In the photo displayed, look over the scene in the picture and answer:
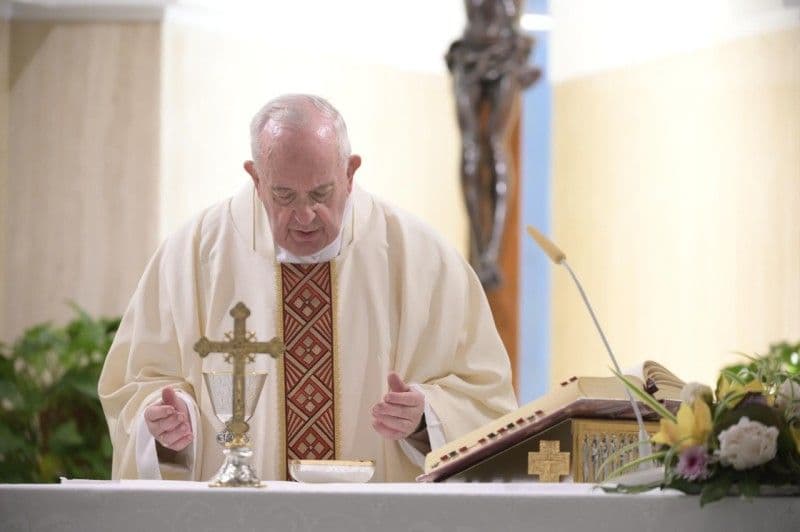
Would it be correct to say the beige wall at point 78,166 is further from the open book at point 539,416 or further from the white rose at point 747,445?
the white rose at point 747,445

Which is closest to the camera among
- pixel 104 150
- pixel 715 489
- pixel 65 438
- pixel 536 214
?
pixel 715 489

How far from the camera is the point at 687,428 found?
3070 mm

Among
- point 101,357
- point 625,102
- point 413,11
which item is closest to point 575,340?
point 625,102

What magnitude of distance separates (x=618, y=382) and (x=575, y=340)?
559cm

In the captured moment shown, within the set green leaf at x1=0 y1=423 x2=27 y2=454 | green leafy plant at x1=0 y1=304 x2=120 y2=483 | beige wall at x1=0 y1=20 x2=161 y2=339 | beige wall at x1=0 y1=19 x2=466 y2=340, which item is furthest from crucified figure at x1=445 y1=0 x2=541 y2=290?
green leaf at x1=0 y1=423 x2=27 y2=454

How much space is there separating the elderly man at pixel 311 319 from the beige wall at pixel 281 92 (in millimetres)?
4150

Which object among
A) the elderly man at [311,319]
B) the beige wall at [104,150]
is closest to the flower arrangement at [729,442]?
the elderly man at [311,319]

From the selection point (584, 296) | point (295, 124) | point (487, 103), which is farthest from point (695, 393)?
point (487, 103)

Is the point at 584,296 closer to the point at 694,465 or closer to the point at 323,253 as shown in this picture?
the point at 694,465

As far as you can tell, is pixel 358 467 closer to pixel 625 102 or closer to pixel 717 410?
pixel 717 410

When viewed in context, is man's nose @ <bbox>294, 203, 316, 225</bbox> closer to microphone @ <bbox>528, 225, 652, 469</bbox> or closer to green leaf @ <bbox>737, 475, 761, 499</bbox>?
microphone @ <bbox>528, 225, 652, 469</bbox>

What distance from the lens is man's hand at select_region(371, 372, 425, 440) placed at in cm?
397

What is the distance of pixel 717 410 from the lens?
311 cm

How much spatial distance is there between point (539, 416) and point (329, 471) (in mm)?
451
